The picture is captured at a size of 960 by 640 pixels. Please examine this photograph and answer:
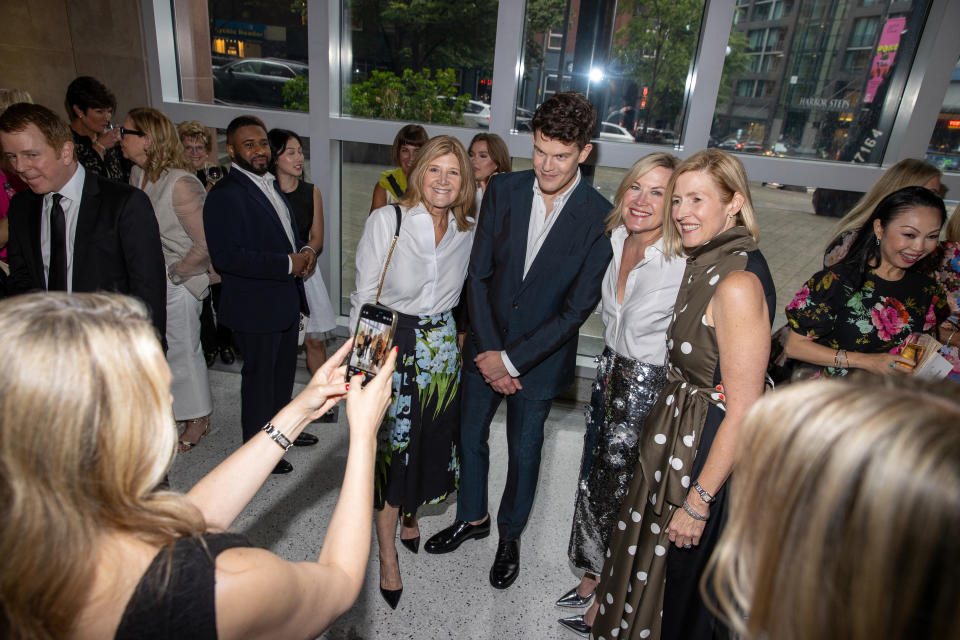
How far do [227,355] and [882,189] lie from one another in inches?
171

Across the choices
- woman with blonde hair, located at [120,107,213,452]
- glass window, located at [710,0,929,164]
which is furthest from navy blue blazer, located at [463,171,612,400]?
glass window, located at [710,0,929,164]

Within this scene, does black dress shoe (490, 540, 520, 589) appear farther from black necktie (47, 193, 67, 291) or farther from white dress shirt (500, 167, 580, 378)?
black necktie (47, 193, 67, 291)

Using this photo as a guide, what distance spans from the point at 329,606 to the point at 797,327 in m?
2.07

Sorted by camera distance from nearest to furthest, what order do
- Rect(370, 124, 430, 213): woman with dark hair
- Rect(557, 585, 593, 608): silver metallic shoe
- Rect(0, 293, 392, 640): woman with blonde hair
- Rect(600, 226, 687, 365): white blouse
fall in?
Rect(0, 293, 392, 640): woman with blonde hair
Rect(600, 226, 687, 365): white blouse
Rect(557, 585, 593, 608): silver metallic shoe
Rect(370, 124, 430, 213): woman with dark hair

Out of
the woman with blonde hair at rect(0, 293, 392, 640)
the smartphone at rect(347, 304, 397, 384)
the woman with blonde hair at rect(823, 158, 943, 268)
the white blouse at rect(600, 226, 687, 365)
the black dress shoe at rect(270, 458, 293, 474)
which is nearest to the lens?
the woman with blonde hair at rect(0, 293, 392, 640)

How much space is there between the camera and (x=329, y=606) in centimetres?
94

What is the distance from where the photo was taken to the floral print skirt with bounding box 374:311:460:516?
7.27 ft

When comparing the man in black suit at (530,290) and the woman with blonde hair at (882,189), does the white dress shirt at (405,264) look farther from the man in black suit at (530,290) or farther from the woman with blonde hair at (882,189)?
the woman with blonde hair at (882,189)

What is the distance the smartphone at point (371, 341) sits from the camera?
1.34 meters

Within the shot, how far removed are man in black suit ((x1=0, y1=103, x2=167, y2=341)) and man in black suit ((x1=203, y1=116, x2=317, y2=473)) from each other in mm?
387

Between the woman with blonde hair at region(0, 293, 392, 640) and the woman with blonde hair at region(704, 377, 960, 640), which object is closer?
the woman with blonde hair at region(704, 377, 960, 640)

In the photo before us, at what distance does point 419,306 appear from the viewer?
221cm

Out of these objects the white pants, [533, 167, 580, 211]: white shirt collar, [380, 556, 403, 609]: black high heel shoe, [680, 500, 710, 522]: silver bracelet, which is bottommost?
[380, 556, 403, 609]: black high heel shoe

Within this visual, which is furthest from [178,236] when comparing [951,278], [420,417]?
[951,278]
